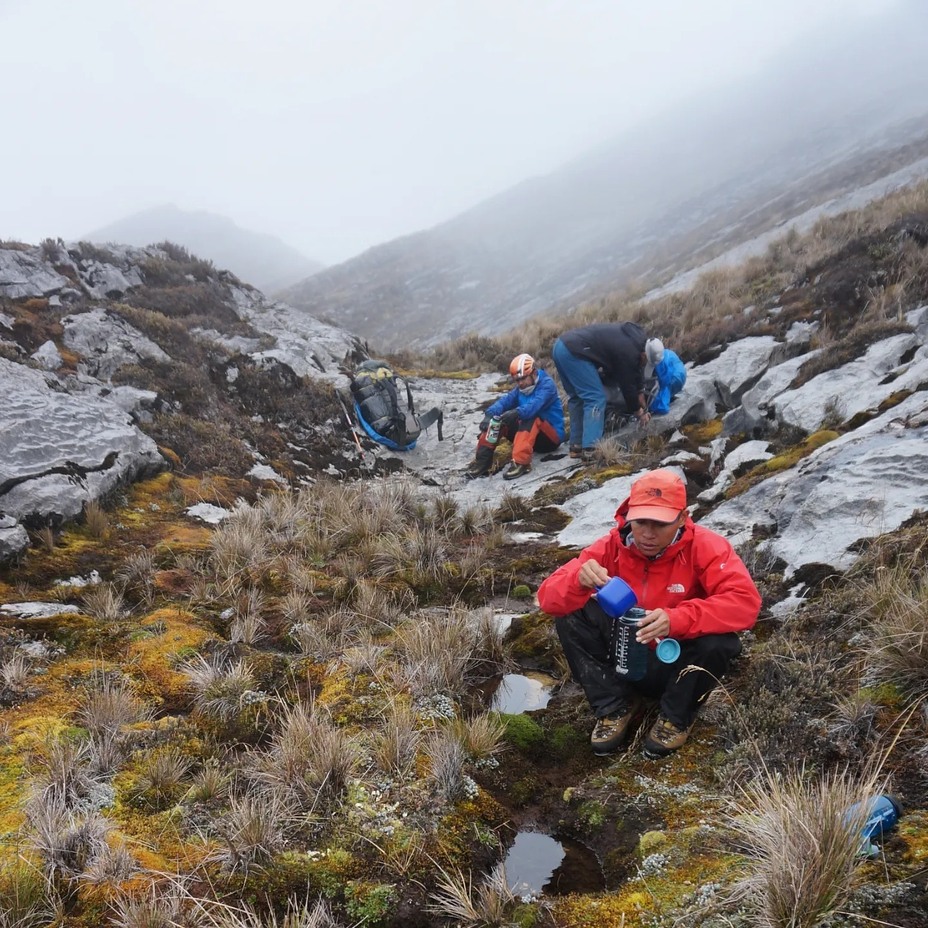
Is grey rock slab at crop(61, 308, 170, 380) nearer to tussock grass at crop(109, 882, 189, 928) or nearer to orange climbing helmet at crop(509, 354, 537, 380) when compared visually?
orange climbing helmet at crop(509, 354, 537, 380)

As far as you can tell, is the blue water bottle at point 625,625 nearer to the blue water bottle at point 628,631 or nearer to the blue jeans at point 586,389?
the blue water bottle at point 628,631

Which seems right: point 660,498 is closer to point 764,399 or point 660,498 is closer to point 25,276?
point 764,399

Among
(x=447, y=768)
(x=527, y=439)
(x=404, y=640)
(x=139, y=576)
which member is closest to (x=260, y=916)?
(x=447, y=768)

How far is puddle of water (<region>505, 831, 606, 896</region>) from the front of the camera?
2.44 meters

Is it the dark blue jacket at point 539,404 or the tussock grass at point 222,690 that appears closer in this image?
the tussock grass at point 222,690

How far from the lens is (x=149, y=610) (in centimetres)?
443

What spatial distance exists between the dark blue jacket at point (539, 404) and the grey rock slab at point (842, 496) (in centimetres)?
379

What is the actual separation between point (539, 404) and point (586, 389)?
2.29 feet

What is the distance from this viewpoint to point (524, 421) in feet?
29.3

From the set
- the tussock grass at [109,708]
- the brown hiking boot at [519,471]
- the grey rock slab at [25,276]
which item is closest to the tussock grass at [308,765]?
the tussock grass at [109,708]

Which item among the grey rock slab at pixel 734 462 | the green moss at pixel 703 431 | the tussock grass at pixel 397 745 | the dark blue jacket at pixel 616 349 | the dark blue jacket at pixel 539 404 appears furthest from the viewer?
the dark blue jacket at pixel 539 404

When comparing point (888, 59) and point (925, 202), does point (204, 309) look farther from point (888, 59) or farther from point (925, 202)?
point (888, 59)

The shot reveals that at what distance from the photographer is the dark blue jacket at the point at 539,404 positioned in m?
8.86

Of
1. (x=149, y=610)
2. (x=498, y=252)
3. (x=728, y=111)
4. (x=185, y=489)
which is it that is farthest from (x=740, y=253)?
(x=728, y=111)
